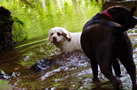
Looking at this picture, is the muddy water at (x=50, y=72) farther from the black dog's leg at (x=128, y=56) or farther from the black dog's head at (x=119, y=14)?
the black dog's head at (x=119, y=14)

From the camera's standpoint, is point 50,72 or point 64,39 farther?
point 64,39

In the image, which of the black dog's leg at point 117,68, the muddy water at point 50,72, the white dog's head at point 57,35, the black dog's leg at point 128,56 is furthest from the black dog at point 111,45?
the white dog's head at point 57,35

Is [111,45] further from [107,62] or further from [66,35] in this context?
[66,35]

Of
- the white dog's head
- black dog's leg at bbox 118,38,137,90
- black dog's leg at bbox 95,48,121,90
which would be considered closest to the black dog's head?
black dog's leg at bbox 118,38,137,90

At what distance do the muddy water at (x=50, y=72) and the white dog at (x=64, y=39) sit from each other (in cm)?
21

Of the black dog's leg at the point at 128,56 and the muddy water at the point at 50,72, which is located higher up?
the black dog's leg at the point at 128,56

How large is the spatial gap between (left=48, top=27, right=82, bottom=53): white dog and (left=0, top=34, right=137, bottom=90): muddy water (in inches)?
8.3

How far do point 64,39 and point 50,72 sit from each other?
1.73m

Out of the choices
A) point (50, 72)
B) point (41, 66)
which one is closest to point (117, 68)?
point (50, 72)

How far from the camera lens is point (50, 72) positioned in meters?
5.11

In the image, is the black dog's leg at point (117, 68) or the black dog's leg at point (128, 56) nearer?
the black dog's leg at point (128, 56)

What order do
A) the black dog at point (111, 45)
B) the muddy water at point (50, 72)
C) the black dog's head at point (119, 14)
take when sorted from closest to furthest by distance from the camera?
the black dog at point (111, 45)
the black dog's head at point (119, 14)
the muddy water at point (50, 72)

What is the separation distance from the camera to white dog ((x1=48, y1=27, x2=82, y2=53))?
6.30 m

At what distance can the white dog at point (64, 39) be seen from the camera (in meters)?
6.30
